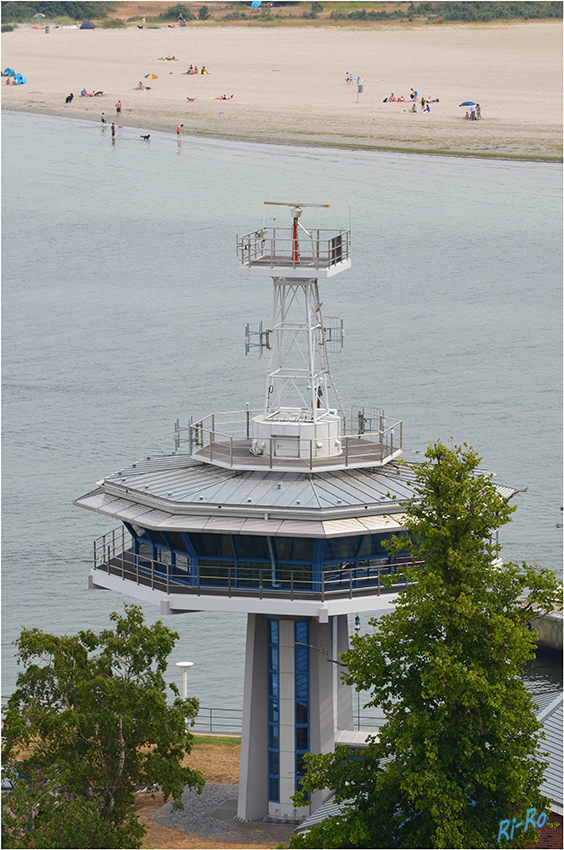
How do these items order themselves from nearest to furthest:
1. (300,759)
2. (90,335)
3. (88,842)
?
1. (88,842)
2. (300,759)
3. (90,335)

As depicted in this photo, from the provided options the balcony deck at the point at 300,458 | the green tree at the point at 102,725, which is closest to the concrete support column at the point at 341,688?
the balcony deck at the point at 300,458

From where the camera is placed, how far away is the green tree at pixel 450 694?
102ft

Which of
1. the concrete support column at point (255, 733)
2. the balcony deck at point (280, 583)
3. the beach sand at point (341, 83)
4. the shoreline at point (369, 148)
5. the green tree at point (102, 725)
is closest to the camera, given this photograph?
the green tree at point (102, 725)

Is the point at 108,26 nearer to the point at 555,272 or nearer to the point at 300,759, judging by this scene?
the point at 555,272

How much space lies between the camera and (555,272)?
5330 inches

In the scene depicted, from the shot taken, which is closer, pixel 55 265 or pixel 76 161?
pixel 55 265

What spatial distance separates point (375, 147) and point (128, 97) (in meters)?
31.1

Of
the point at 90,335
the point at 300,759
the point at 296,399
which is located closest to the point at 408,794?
the point at 300,759

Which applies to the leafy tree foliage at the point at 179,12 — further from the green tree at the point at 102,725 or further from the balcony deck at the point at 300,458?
the green tree at the point at 102,725

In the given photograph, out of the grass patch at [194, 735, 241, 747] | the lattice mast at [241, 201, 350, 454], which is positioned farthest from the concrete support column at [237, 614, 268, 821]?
the grass patch at [194, 735, 241, 747]

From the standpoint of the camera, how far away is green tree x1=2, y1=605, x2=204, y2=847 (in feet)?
119

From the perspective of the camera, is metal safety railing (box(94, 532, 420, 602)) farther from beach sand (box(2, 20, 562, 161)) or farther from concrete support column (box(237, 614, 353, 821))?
beach sand (box(2, 20, 562, 161))

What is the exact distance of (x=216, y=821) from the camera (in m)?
42.9

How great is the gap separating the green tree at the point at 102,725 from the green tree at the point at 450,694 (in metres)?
5.23
